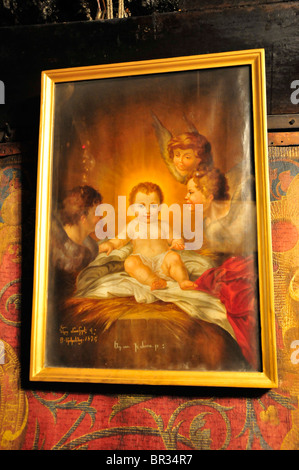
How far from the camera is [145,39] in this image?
6.28 ft

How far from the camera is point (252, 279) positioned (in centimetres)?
166

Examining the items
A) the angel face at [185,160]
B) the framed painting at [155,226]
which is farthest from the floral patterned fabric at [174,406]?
the angel face at [185,160]

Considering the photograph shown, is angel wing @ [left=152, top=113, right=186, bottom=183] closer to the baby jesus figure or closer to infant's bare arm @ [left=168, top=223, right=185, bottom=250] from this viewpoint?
the baby jesus figure

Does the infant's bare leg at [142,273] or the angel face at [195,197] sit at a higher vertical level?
the angel face at [195,197]

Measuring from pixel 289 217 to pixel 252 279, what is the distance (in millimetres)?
336

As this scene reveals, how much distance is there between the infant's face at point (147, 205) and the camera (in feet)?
5.80

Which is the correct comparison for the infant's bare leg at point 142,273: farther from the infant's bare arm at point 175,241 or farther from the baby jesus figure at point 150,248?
the infant's bare arm at point 175,241

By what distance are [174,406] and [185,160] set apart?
108cm

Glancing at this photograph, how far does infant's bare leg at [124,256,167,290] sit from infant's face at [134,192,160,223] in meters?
0.19

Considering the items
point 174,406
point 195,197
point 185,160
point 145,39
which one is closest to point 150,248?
point 195,197

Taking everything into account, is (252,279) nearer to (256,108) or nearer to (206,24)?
(256,108)

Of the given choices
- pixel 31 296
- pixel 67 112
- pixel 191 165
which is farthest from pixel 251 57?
pixel 31 296

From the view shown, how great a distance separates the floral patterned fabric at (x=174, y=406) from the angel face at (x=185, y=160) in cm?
35

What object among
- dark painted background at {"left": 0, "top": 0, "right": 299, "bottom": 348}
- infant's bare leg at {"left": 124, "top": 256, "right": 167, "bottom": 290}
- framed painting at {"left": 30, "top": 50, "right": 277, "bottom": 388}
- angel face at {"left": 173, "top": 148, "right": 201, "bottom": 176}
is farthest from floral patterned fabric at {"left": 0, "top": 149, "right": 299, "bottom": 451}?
infant's bare leg at {"left": 124, "top": 256, "right": 167, "bottom": 290}
